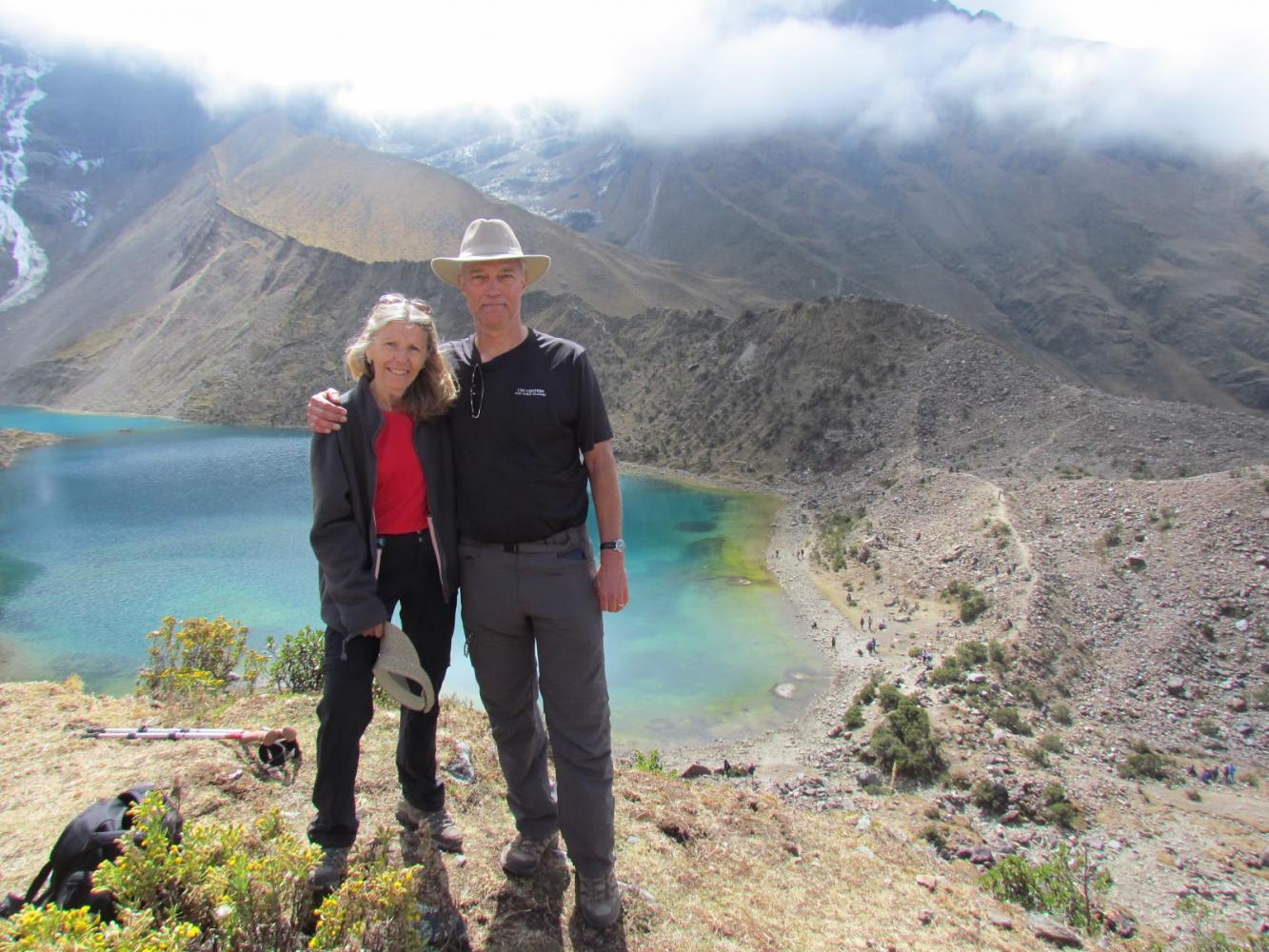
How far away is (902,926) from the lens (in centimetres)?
520

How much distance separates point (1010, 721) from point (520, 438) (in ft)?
52.3

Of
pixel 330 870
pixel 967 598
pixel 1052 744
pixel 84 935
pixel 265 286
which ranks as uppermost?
pixel 265 286

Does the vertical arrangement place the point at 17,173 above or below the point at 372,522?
above

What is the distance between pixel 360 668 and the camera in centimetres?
378

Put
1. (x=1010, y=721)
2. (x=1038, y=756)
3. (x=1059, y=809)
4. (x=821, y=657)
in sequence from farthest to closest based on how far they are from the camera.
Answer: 1. (x=821, y=657)
2. (x=1010, y=721)
3. (x=1038, y=756)
4. (x=1059, y=809)

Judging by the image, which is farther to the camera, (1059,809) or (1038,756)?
(1038,756)

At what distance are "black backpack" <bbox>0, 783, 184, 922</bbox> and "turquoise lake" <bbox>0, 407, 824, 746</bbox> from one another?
13991 mm

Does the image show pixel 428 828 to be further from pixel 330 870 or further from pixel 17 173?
pixel 17 173

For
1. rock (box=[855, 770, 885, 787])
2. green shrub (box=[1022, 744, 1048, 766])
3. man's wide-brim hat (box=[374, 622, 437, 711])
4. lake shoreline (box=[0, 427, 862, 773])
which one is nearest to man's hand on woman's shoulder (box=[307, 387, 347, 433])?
A: man's wide-brim hat (box=[374, 622, 437, 711])

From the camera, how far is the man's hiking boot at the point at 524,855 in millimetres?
4324

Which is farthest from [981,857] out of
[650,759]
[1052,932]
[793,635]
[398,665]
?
[793,635]

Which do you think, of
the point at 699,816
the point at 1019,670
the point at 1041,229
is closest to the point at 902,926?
the point at 699,816

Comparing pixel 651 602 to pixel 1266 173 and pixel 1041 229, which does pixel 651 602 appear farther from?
pixel 1266 173

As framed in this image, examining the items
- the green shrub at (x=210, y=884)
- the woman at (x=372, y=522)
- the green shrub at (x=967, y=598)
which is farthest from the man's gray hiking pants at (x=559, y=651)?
the green shrub at (x=967, y=598)
